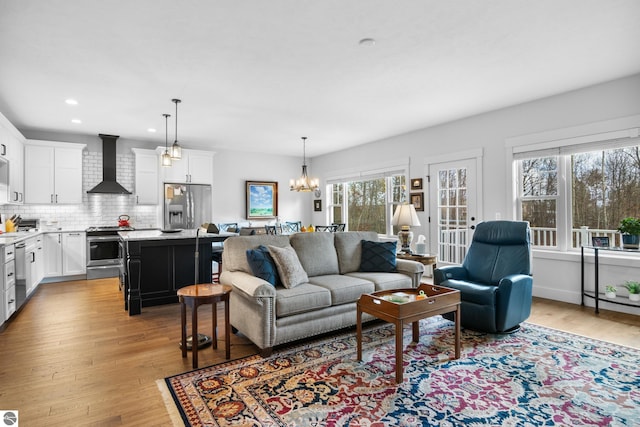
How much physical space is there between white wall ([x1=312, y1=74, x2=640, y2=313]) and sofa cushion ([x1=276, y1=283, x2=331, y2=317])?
331 centimetres

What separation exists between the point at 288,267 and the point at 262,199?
5.56 meters

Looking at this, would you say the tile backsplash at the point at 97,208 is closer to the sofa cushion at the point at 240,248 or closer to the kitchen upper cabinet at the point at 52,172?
the kitchen upper cabinet at the point at 52,172

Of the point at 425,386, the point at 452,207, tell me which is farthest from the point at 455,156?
the point at 425,386

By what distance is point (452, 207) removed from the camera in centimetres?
584

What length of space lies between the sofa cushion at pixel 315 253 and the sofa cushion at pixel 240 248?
223 millimetres

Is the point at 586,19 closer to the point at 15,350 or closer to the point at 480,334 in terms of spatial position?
the point at 480,334

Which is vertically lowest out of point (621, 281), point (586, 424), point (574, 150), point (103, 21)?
point (586, 424)

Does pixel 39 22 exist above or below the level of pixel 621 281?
above

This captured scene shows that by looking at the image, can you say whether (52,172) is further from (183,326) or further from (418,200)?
(418,200)

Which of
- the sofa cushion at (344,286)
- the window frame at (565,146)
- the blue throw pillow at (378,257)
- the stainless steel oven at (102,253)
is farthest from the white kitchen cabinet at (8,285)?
the window frame at (565,146)

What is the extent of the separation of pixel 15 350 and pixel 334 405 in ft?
9.40

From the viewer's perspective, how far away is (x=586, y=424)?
6.46ft

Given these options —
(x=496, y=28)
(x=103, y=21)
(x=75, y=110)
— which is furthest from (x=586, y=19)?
(x=75, y=110)

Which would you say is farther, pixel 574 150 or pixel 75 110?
pixel 75 110
